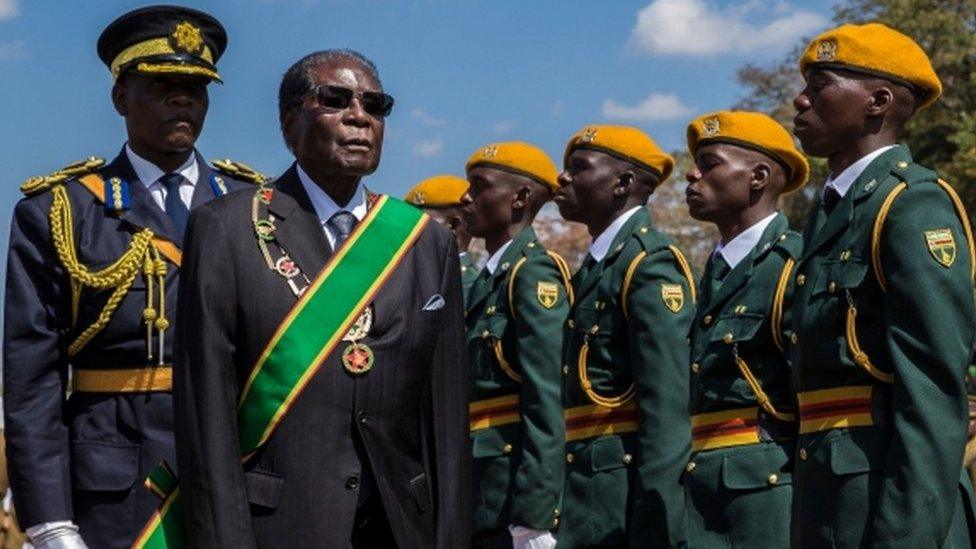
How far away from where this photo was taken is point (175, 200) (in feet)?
17.6

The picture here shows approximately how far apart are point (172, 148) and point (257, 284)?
1286 mm

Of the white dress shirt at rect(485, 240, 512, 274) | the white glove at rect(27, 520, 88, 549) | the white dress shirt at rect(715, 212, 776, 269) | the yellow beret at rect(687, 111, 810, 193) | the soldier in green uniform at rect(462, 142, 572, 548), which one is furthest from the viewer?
the white dress shirt at rect(485, 240, 512, 274)

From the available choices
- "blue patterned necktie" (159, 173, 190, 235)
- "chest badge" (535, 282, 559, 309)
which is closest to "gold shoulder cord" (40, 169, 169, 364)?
"blue patterned necktie" (159, 173, 190, 235)

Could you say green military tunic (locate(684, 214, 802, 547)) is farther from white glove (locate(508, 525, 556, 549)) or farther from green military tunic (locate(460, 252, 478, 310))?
green military tunic (locate(460, 252, 478, 310))

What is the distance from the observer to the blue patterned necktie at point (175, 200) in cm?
534

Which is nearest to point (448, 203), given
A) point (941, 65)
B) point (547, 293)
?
point (547, 293)

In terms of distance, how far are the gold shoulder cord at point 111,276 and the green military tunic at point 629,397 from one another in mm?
2405

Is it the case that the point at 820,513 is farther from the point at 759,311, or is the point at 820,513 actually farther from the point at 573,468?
the point at 573,468

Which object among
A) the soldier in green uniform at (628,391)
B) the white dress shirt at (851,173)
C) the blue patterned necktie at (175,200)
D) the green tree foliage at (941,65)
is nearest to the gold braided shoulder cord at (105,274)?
the blue patterned necktie at (175,200)

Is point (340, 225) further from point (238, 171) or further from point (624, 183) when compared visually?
point (624, 183)

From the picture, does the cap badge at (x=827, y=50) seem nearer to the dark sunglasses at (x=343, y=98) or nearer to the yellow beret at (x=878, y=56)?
the yellow beret at (x=878, y=56)

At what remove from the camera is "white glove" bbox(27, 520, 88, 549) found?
4.90 m

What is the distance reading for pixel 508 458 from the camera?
27.1 feet

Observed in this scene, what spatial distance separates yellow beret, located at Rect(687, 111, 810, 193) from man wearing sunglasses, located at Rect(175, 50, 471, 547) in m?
2.81
